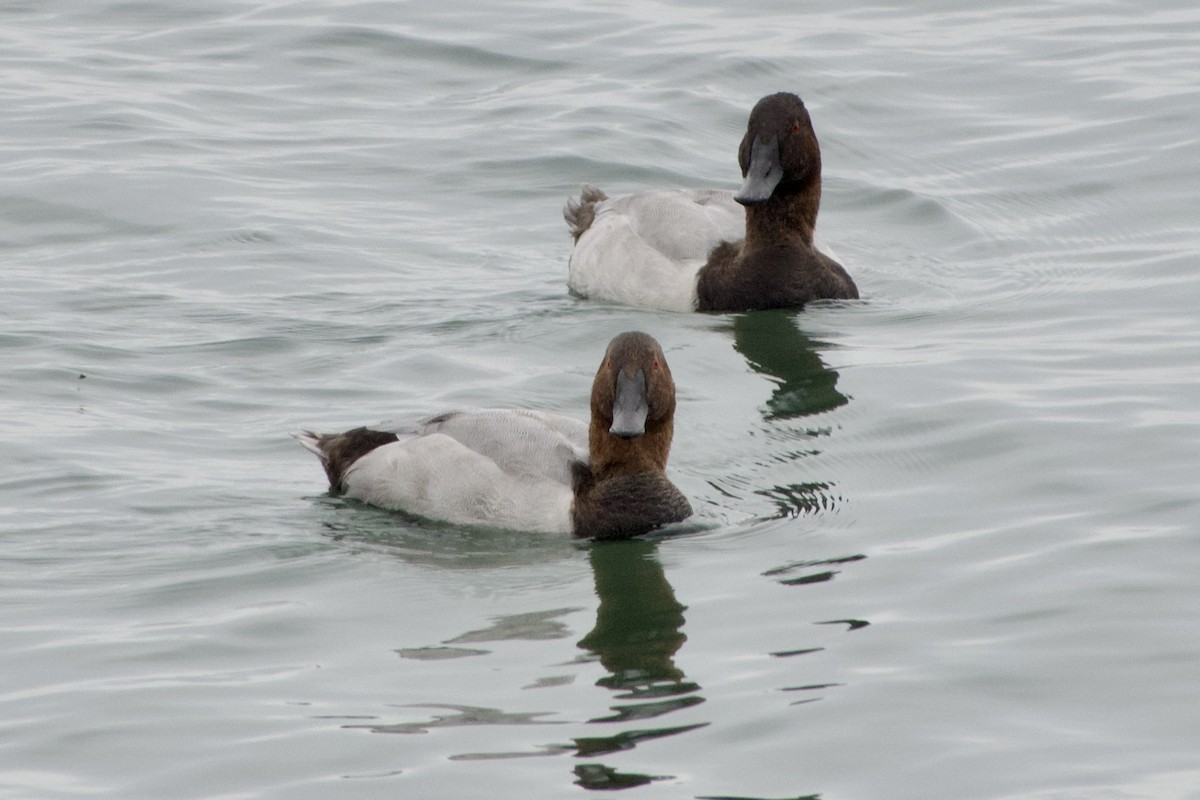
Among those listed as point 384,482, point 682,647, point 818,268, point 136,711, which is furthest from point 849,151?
point 136,711

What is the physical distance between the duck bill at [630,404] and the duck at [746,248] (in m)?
3.92

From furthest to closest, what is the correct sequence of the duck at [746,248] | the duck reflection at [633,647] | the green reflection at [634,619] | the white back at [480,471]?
the duck at [746,248]
the white back at [480,471]
the green reflection at [634,619]
the duck reflection at [633,647]

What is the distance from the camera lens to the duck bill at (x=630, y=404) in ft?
27.6

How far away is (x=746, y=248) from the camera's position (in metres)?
12.6

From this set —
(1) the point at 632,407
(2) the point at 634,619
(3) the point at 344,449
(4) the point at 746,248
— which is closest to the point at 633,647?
(2) the point at 634,619

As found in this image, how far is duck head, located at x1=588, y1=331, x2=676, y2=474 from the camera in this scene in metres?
8.51

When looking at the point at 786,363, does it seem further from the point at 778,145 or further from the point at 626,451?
the point at 626,451

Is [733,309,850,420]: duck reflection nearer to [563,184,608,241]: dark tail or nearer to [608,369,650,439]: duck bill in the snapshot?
[563,184,608,241]: dark tail

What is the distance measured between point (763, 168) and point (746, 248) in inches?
19.6

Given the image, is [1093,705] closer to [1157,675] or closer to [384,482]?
[1157,675]

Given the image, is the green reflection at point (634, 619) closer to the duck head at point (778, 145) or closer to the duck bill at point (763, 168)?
the duck bill at point (763, 168)

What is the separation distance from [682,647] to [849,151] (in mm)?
9305

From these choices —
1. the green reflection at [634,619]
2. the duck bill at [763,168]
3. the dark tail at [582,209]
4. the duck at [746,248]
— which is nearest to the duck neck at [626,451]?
the green reflection at [634,619]

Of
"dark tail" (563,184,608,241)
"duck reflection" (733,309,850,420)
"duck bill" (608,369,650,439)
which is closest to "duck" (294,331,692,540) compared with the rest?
"duck bill" (608,369,650,439)
